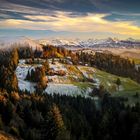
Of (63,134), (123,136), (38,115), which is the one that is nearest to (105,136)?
(123,136)

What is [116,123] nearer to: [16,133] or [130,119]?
[130,119]

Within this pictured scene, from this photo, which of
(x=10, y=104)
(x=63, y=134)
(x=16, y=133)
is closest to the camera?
(x=63, y=134)

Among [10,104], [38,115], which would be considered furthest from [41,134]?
[10,104]

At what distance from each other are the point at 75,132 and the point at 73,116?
78.7 feet

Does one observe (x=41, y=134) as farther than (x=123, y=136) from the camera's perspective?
No

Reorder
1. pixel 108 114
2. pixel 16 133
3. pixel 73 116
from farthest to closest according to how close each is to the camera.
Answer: pixel 73 116 → pixel 108 114 → pixel 16 133

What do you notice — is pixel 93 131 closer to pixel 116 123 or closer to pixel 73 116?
pixel 116 123

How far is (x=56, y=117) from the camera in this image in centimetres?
12119

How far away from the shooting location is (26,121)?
17175cm

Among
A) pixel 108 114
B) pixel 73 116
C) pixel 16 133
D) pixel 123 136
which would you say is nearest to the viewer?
pixel 16 133

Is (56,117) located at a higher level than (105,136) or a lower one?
higher

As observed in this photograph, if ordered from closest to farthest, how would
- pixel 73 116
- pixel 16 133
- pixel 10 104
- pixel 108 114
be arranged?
pixel 16 133 → pixel 108 114 → pixel 73 116 → pixel 10 104

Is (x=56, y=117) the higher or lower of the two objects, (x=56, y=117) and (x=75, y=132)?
the higher

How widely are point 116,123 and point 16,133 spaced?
4210cm
